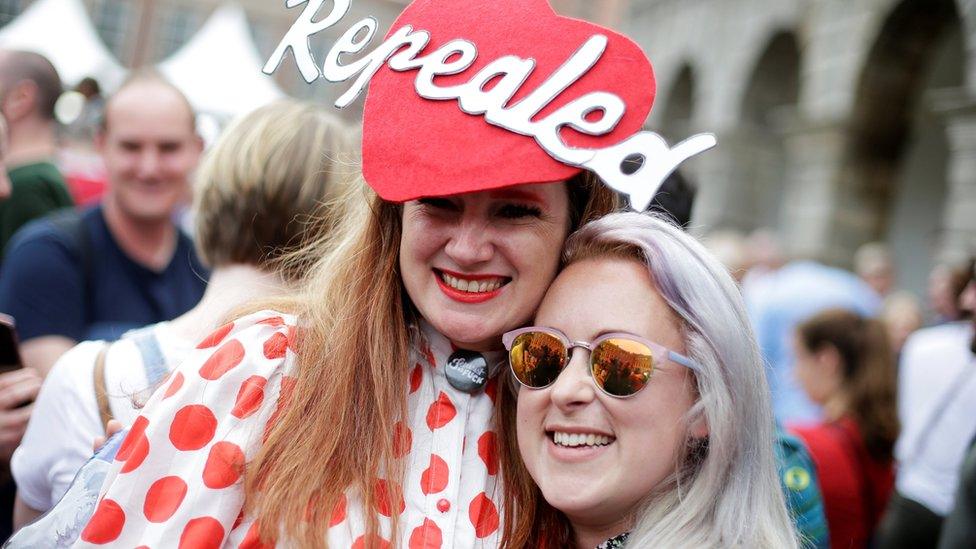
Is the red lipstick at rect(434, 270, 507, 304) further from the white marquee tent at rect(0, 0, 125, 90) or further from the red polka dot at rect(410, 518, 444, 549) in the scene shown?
the white marquee tent at rect(0, 0, 125, 90)

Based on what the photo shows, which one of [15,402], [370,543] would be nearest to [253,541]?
[370,543]

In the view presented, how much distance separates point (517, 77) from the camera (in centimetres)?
168

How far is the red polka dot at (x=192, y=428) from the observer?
167 centimetres

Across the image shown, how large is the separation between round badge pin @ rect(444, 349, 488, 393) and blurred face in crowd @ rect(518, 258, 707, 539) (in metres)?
0.11

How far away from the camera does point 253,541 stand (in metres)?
1.67

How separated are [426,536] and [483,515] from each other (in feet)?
0.43

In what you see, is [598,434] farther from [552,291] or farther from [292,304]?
[292,304]

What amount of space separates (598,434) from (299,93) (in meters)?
28.2

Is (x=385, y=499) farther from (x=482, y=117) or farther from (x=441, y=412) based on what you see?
(x=482, y=117)

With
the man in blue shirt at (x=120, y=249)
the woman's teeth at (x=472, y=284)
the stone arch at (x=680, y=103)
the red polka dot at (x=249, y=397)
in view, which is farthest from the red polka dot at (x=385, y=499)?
the stone arch at (x=680, y=103)

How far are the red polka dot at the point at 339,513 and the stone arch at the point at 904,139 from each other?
8613 millimetres

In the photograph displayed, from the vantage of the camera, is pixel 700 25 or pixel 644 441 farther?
pixel 700 25

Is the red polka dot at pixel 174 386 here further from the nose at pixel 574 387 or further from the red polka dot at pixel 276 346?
the nose at pixel 574 387

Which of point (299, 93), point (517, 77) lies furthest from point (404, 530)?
point (299, 93)
